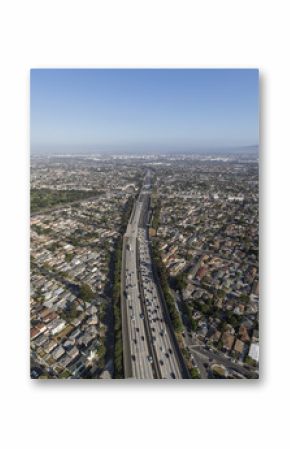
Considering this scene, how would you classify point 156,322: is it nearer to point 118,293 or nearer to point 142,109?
point 118,293

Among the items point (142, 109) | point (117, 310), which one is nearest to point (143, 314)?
point (117, 310)

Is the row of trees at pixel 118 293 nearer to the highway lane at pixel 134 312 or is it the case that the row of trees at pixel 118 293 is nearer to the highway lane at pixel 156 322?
the highway lane at pixel 134 312

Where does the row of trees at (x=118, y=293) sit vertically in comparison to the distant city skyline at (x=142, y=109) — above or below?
below

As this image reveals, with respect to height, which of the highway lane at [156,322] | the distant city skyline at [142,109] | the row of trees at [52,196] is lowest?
the highway lane at [156,322]

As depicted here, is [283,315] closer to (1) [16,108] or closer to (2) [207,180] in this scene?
(2) [207,180]

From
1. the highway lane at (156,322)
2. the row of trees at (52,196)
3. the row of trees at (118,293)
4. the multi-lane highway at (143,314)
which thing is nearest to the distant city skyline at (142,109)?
the row of trees at (52,196)
